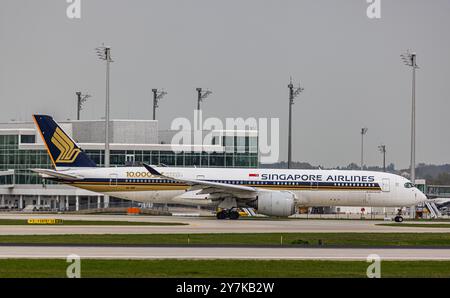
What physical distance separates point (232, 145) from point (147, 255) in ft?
228

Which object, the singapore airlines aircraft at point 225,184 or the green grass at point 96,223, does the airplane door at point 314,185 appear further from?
the green grass at point 96,223

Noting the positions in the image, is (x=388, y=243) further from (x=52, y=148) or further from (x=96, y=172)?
(x=52, y=148)

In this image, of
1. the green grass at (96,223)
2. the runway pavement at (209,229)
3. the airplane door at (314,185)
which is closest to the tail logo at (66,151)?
the green grass at (96,223)

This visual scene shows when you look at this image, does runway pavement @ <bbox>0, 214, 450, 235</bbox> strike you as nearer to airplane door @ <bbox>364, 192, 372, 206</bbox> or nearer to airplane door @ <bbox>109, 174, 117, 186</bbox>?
airplane door @ <bbox>109, 174, 117, 186</bbox>

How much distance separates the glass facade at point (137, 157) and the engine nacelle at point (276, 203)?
115ft

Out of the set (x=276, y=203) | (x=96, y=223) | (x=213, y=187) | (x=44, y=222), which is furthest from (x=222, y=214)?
(x=44, y=222)

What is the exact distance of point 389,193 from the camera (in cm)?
6925

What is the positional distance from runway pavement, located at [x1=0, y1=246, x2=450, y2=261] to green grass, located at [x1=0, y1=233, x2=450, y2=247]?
11.0ft

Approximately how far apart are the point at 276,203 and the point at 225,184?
4348mm

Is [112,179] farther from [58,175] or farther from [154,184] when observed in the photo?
[58,175]

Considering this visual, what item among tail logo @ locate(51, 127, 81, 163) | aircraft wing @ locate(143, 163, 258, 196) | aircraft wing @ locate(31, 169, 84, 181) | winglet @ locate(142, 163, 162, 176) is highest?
tail logo @ locate(51, 127, 81, 163)

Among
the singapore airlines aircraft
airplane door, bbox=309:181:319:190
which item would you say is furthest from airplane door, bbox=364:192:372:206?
airplane door, bbox=309:181:319:190

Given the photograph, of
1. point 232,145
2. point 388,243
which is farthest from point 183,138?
point 388,243

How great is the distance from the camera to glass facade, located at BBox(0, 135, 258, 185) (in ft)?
329
